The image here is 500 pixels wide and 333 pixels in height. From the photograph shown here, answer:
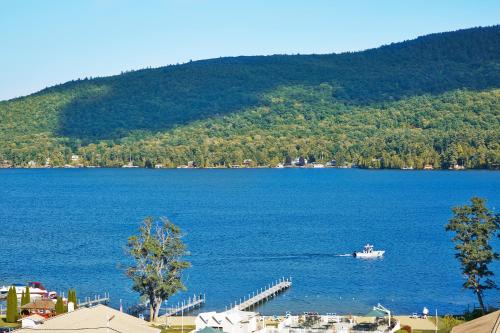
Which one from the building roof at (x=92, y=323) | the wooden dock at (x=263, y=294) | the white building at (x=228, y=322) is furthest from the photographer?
the wooden dock at (x=263, y=294)

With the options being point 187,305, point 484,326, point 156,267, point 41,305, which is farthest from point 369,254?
point 484,326

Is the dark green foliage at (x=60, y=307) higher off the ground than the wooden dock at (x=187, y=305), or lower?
higher

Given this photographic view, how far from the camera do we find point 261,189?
189 metres

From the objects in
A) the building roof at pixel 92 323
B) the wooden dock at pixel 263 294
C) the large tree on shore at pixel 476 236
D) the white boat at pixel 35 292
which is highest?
the large tree on shore at pixel 476 236

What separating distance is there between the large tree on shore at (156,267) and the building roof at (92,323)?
43.1 feet

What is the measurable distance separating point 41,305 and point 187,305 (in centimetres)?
1061

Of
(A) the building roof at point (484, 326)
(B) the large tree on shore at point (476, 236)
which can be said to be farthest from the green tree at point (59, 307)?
(A) the building roof at point (484, 326)

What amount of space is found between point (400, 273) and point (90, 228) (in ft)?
149

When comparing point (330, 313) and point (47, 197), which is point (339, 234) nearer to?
point (330, 313)

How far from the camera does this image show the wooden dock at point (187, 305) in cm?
6094

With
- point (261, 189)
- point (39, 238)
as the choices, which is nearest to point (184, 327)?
point (39, 238)

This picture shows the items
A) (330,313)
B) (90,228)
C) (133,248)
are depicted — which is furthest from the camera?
(90,228)

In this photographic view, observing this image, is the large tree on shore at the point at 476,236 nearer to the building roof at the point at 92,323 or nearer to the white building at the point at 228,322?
A: the white building at the point at 228,322

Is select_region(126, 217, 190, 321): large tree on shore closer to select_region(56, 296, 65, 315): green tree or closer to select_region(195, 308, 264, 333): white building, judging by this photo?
select_region(56, 296, 65, 315): green tree
